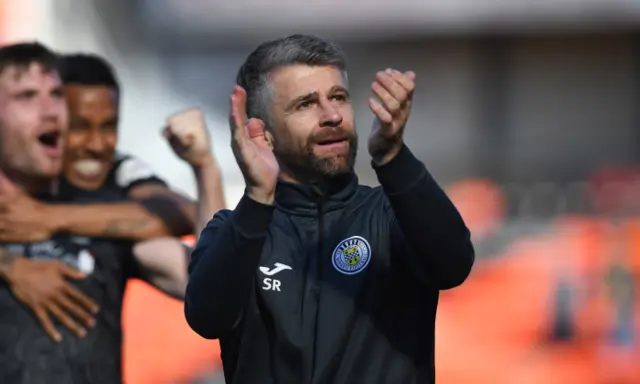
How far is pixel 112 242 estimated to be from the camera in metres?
4.15

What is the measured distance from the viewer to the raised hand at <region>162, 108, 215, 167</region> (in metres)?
4.18

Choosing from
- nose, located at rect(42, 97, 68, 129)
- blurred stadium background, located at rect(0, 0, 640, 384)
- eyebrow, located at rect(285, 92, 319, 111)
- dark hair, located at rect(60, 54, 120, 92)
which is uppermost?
blurred stadium background, located at rect(0, 0, 640, 384)

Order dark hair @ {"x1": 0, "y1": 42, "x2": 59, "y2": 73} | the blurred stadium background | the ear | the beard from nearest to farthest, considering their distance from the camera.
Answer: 1. the beard
2. the ear
3. dark hair @ {"x1": 0, "y1": 42, "x2": 59, "y2": 73}
4. the blurred stadium background

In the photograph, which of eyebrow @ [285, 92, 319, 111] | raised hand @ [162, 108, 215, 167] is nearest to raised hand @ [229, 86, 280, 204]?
eyebrow @ [285, 92, 319, 111]

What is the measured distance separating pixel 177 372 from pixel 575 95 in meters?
8.90

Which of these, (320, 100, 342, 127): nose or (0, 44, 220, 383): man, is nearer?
(320, 100, 342, 127): nose

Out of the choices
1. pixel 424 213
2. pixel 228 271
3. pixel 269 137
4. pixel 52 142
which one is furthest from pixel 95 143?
pixel 424 213

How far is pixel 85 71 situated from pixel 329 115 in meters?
2.09

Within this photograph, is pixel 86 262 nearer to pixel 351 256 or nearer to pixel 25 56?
pixel 25 56

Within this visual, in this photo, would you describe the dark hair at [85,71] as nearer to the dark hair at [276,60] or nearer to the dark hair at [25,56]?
the dark hair at [25,56]

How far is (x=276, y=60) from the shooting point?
2805 mm

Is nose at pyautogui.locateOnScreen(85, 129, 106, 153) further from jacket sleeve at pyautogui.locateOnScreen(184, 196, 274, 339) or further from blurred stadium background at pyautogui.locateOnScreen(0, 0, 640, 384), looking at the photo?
blurred stadium background at pyautogui.locateOnScreen(0, 0, 640, 384)

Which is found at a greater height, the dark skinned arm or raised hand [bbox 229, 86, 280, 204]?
raised hand [bbox 229, 86, 280, 204]

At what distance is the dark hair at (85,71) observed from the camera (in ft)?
14.7
